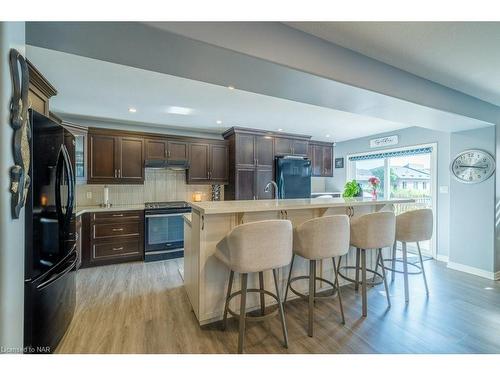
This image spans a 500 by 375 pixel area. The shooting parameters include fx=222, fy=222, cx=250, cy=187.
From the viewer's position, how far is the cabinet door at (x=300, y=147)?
506cm

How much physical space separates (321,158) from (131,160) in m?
4.43

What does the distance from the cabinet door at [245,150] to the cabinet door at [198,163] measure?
0.64 meters

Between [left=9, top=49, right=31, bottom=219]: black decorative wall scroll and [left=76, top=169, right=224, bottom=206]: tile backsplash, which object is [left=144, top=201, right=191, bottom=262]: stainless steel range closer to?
[left=76, top=169, right=224, bottom=206]: tile backsplash

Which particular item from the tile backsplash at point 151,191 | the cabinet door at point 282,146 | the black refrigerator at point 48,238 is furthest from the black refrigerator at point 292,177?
the black refrigerator at point 48,238

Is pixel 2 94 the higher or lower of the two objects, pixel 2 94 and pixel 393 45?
the lower

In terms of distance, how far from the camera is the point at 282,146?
491 cm

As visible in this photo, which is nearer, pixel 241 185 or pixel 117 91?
pixel 117 91

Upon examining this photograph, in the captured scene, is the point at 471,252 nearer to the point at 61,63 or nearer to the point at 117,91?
the point at 117,91

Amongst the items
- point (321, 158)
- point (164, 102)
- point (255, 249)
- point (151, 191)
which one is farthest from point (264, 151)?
point (255, 249)

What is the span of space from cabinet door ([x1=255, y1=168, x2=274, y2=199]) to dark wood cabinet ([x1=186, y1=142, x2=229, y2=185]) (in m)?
0.68

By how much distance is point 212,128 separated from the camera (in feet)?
14.8

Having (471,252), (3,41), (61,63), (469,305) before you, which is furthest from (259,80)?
(471,252)

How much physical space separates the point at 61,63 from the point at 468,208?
17.9 ft

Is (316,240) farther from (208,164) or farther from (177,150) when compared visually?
(177,150)
